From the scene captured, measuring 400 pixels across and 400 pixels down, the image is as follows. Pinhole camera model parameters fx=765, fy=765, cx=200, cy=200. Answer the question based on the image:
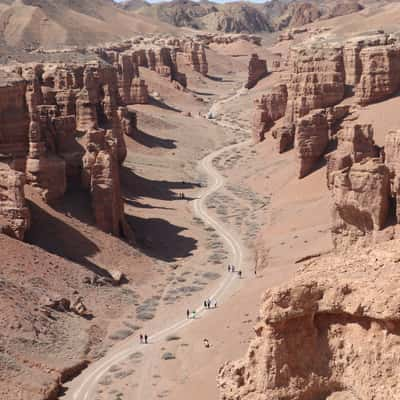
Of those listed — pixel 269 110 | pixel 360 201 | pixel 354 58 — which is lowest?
pixel 269 110

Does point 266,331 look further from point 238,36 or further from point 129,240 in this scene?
point 238,36

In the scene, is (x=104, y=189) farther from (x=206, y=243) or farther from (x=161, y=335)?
(x=161, y=335)

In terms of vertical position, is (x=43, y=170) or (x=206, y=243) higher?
(x=43, y=170)

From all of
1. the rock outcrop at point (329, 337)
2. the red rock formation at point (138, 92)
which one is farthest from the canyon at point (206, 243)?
the red rock formation at point (138, 92)

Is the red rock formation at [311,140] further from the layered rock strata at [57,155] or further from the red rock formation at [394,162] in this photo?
the red rock formation at [394,162]

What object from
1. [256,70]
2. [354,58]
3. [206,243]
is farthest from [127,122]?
[256,70]

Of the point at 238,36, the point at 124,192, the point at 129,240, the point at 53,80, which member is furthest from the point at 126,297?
the point at 238,36
